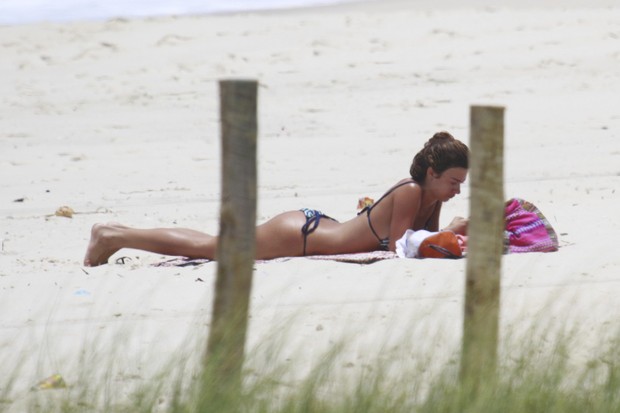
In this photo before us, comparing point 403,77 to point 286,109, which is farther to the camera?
point 403,77

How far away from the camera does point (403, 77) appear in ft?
45.5

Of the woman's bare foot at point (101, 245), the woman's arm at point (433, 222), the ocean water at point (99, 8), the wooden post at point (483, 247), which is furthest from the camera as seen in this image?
the ocean water at point (99, 8)

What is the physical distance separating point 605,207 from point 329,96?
5.70m

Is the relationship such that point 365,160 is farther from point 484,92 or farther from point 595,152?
point 484,92

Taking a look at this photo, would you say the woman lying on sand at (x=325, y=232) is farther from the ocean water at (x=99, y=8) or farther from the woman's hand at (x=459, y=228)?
the ocean water at (x=99, y=8)

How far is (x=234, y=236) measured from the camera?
4211mm

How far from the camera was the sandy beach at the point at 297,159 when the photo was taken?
16.7ft

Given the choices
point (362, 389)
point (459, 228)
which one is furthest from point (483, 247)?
point (459, 228)

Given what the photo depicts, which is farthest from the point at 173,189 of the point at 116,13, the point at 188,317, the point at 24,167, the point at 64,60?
the point at 116,13

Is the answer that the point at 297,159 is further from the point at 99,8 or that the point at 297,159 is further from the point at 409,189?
the point at 99,8

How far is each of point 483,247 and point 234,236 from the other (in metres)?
0.87

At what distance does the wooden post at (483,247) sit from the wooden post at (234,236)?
76 centimetres

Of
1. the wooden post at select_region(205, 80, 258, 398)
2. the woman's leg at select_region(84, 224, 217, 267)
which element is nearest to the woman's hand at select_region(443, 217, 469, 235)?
the woman's leg at select_region(84, 224, 217, 267)

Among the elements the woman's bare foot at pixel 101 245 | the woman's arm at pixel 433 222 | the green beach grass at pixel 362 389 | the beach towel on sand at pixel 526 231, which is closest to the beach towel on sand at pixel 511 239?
the beach towel on sand at pixel 526 231
